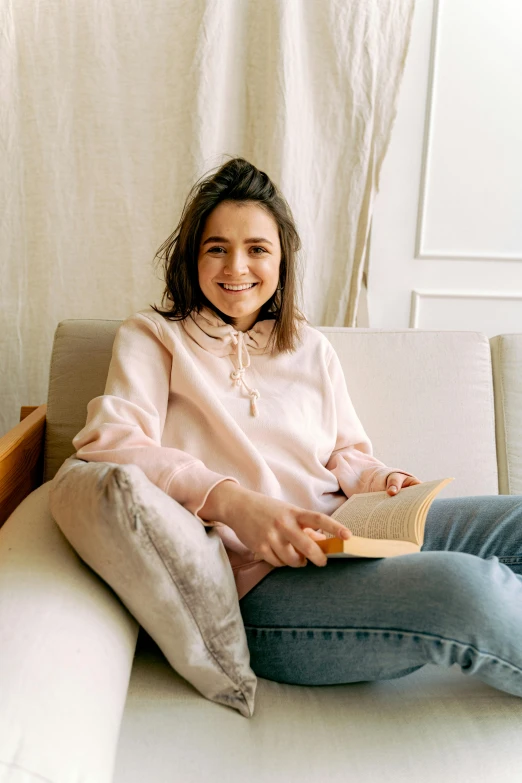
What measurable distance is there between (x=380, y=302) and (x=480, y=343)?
0.55 meters

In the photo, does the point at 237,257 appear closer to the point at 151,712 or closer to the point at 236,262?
the point at 236,262

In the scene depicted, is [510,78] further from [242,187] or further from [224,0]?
[242,187]

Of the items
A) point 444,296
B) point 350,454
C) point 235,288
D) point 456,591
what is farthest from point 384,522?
point 444,296

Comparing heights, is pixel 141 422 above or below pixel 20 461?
above

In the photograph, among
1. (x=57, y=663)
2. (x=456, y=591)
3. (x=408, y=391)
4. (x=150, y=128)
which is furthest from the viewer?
(x=150, y=128)

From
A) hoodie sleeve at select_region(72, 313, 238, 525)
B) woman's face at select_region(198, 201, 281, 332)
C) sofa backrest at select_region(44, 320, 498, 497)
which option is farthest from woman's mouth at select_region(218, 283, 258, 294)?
sofa backrest at select_region(44, 320, 498, 497)

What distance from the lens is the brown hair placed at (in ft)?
3.96

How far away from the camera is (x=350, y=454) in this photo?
1.25m

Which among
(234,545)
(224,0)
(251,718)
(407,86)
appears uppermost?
(224,0)

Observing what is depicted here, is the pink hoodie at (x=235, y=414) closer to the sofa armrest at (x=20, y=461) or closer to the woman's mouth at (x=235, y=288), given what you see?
the woman's mouth at (x=235, y=288)

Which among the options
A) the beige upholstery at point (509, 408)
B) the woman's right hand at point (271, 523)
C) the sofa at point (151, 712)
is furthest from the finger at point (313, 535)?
the beige upholstery at point (509, 408)

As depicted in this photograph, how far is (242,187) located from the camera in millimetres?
1210

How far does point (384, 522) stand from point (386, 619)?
0.39ft

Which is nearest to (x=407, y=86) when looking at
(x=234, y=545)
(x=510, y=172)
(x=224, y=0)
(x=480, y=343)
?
(x=510, y=172)
